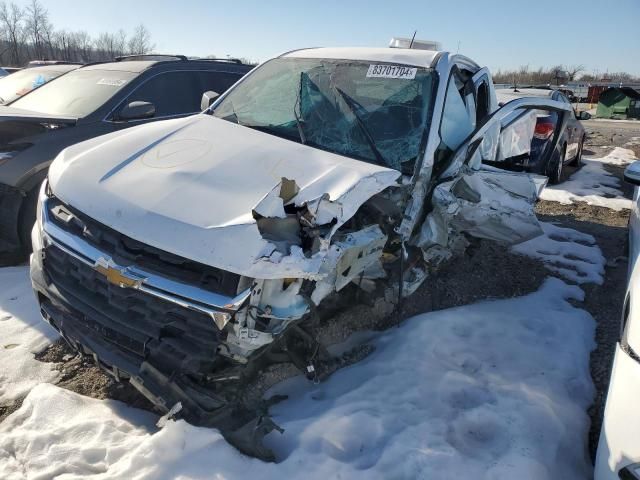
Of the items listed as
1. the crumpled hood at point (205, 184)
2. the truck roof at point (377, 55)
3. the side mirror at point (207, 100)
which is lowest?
the crumpled hood at point (205, 184)

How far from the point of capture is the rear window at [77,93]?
4.95 m

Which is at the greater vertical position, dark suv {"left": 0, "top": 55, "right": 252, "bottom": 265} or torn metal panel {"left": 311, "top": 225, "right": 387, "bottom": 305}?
dark suv {"left": 0, "top": 55, "right": 252, "bottom": 265}

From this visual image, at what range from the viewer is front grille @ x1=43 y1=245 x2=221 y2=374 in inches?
86.2

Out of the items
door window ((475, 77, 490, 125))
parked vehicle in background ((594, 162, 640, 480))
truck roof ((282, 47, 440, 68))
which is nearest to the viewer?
parked vehicle in background ((594, 162, 640, 480))

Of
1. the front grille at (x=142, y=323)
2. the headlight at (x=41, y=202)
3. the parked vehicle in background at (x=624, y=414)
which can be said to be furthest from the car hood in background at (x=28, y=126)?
the parked vehicle in background at (x=624, y=414)

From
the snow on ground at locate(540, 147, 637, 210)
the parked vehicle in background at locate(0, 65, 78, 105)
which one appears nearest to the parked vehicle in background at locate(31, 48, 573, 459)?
the snow on ground at locate(540, 147, 637, 210)

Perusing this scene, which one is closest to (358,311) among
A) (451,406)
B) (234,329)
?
(451,406)

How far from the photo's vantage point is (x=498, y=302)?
160 inches

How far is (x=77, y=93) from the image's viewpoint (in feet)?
17.2

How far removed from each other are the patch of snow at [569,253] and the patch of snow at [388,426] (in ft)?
5.30

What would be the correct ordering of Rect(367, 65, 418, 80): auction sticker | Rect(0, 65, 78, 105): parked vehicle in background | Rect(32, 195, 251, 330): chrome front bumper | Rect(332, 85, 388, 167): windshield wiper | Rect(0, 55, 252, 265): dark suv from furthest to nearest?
Rect(0, 65, 78, 105): parked vehicle in background, Rect(0, 55, 252, 265): dark suv, Rect(367, 65, 418, 80): auction sticker, Rect(332, 85, 388, 167): windshield wiper, Rect(32, 195, 251, 330): chrome front bumper

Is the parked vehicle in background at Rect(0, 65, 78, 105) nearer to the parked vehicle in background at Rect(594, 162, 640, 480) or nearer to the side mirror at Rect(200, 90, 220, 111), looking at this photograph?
the side mirror at Rect(200, 90, 220, 111)

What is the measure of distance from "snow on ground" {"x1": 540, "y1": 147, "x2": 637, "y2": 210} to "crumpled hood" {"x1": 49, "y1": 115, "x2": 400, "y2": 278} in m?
6.12

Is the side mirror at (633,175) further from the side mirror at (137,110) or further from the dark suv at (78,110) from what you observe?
the side mirror at (137,110)
